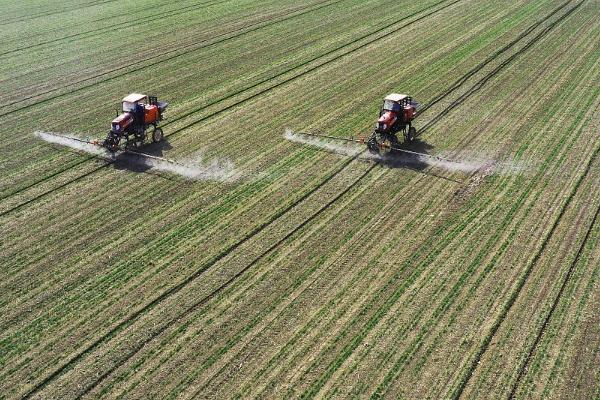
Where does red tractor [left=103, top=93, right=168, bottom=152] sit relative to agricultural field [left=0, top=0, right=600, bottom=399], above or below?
above

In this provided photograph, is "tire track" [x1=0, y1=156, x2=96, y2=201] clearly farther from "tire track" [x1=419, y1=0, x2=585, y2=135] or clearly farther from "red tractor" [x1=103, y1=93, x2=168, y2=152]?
"tire track" [x1=419, y1=0, x2=585, y2=135]

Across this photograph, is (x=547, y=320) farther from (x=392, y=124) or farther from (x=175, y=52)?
(x=175, y=52)

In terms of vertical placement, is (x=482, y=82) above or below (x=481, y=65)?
below

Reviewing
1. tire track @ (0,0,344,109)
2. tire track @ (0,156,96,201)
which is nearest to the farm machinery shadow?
tire track @ (0,156,96,201)

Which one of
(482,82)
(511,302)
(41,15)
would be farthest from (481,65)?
(41,15)

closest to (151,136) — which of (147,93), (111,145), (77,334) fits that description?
(111,145)

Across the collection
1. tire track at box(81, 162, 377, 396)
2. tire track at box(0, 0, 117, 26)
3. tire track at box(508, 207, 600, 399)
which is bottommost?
tire track at box(508, 207, 600, 399)

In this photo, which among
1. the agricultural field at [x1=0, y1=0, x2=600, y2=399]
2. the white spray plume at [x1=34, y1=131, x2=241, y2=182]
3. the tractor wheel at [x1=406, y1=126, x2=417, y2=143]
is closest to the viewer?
the agricultural field at [x1=0, y1=0, x2=600, y2=399]
